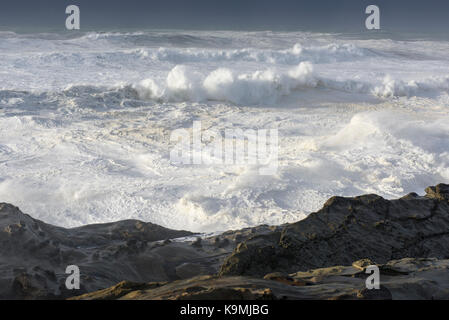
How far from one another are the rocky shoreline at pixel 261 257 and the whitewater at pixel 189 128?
6.02 feet

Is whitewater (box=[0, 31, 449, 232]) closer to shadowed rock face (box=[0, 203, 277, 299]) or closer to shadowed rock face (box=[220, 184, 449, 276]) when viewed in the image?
shadowed rock face (box=[0, 203, 277, 299])

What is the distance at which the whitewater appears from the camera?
6.05 meters

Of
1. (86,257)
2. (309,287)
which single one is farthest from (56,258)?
(309,287)

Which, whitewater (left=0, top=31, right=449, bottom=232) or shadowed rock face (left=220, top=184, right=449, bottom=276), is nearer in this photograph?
shadowed rock face (left=220, top=184, right=449, bottom=276)

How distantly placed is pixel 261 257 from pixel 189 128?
618 cm

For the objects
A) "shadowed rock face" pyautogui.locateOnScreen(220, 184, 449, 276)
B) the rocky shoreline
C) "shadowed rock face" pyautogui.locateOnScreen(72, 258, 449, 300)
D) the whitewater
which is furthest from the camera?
the whitewater

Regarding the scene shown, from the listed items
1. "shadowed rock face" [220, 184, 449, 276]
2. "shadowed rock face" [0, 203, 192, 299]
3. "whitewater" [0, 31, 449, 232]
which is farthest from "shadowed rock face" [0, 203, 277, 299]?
"whitewater" [0, 31, 449, 232]

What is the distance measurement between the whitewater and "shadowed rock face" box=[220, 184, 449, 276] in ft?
6.50

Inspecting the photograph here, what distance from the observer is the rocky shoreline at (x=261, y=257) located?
8.29 ft

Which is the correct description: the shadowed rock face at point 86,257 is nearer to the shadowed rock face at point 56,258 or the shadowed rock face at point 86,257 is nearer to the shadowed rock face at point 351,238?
the shadowed rock face at point 56,258

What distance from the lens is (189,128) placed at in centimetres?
916

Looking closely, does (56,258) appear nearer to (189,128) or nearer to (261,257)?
(261,257)
